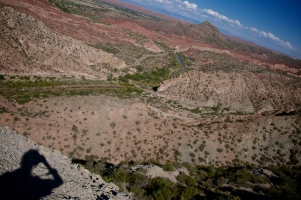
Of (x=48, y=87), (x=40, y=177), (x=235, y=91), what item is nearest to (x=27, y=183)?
(x=40, y=177)

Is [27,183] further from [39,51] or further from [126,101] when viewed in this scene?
[39,51]

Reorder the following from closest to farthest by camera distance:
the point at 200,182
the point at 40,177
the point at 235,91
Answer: the point at 40,177 → the point at 200,182 → the point at 235,91

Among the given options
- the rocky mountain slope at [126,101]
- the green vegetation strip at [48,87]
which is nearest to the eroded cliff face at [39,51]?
the rocky mountain slope at [126,101]

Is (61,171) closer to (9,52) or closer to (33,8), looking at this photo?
(9,52)

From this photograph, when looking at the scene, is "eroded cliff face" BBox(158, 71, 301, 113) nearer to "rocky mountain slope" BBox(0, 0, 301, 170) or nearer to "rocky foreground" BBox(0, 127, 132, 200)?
"rocky mountain slope" BBox(0, 0, 301, 170)

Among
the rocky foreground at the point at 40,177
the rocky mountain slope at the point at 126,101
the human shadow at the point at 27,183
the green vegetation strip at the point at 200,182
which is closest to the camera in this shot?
the human shadow at the point at 27,183

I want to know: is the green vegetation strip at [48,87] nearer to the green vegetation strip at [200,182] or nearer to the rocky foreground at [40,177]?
the rocky foreground at [40,177]
